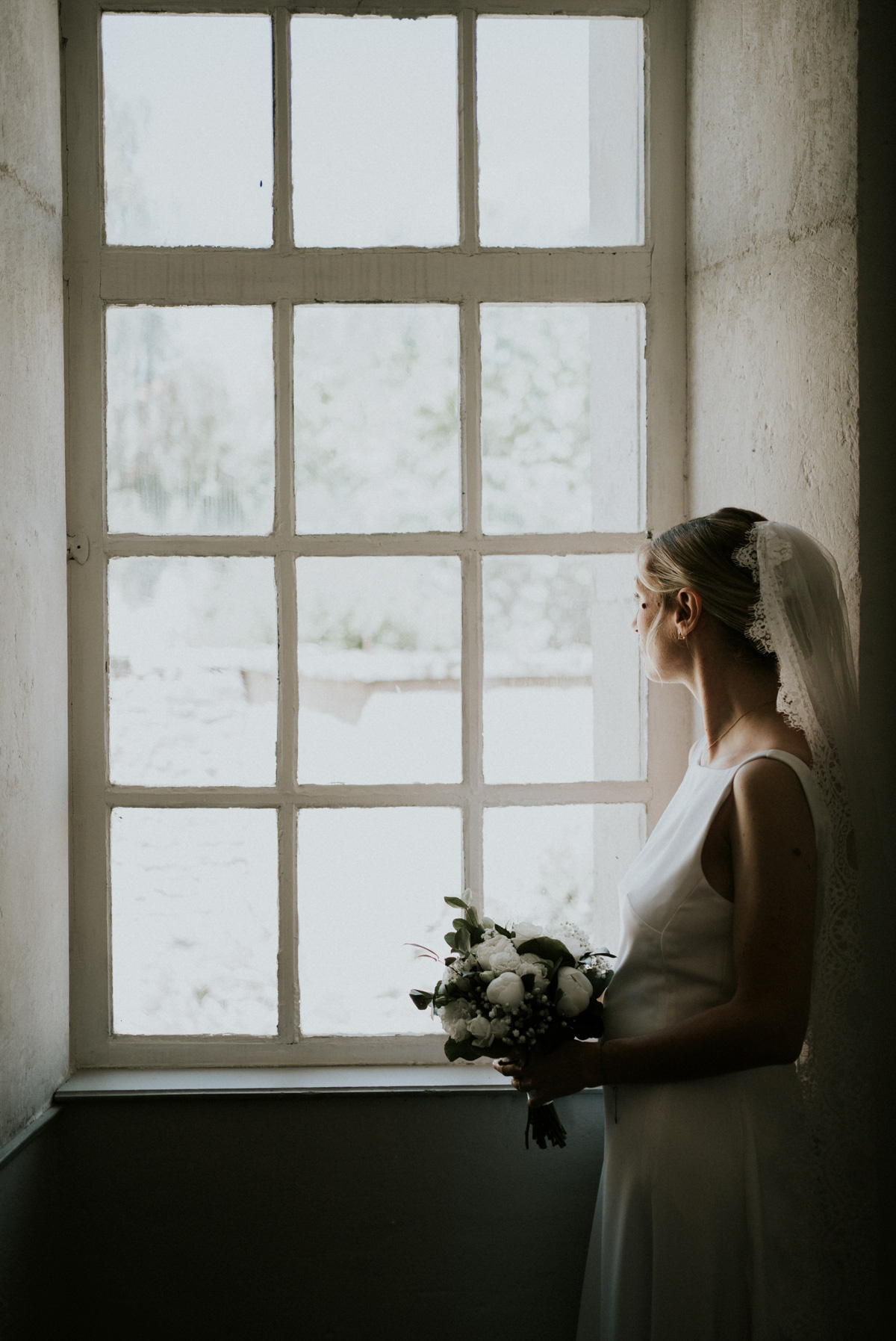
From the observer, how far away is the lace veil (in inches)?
50.3

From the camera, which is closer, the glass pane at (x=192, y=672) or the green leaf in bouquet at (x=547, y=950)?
the green leaf in bouquet at (x=547, y=950)

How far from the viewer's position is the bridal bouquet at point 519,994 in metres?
1.40

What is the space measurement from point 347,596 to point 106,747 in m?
0.61

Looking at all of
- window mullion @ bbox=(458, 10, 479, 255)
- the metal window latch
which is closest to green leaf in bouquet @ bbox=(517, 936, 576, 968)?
the metal window latch

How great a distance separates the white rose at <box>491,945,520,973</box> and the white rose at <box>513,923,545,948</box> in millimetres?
53

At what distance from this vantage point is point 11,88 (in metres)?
1.69

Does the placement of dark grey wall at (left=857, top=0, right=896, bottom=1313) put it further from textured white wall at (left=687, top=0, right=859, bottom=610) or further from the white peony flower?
the white peony flower

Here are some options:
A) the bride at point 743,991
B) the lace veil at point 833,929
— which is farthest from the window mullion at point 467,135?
the lace veil at point 833,929

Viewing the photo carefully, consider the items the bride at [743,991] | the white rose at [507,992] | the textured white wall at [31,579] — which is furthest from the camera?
the textured white wall at [31,579]

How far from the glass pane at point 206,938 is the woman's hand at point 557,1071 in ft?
2.35

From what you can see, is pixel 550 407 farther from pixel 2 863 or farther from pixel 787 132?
pixel 2 863

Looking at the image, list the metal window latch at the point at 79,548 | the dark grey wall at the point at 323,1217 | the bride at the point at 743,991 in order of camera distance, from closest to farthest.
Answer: the bride at the point at 743,991 → the dark grey wall at the point at 323,1217 → the metal window latch at the point at 79,548

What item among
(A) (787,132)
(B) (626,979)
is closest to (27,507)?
(B) (626,979)

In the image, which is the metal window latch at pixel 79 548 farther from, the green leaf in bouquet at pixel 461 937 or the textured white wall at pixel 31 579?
the green leaf in bouquet at pixel 461 937
